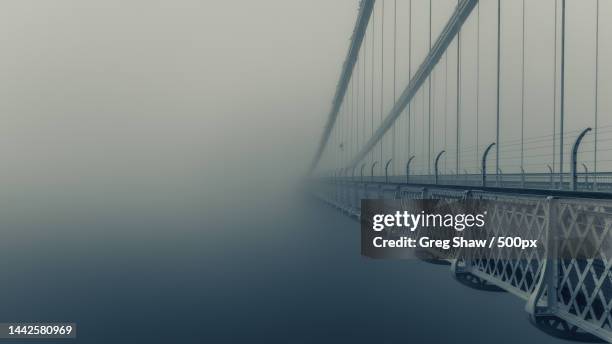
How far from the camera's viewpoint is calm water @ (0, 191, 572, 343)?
1888 centimetres

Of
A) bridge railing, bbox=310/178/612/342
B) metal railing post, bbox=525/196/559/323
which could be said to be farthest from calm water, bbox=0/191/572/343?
metal railing post, bbox=525/196/559/323

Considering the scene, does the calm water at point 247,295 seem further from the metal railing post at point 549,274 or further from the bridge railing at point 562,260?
the metal railing post at point 549,274

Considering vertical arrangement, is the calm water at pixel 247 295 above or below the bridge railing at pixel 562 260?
below

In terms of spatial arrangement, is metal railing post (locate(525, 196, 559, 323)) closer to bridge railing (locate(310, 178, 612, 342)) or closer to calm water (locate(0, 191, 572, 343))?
bridge railing (locate(310, 178, 612, 342))

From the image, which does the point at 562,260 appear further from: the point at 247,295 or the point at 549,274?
the point at 247,295

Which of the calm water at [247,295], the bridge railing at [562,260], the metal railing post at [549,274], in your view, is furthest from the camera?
the calm water at [247,295]

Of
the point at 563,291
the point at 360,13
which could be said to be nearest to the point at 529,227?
the point at 563,291

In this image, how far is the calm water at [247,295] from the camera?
1888cm

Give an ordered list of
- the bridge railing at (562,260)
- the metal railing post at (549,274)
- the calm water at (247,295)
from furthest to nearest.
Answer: the calm water at (247,295), the metal railing post at (549,274), the bridge railing at (562,260)

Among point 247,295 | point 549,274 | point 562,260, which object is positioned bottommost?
point 247,295

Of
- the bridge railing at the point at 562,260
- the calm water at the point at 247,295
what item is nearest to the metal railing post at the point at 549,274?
the bridge railing at the point at 562,260

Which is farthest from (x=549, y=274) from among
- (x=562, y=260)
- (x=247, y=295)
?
(x=247, y=295)

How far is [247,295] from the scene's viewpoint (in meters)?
23.2

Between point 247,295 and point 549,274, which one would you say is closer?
point 549,274
